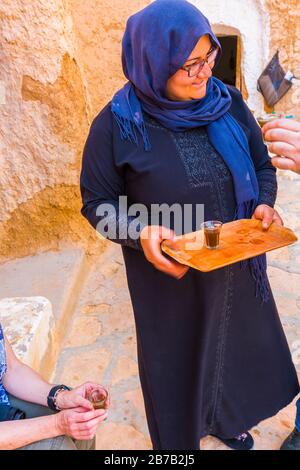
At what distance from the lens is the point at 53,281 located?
346 cm

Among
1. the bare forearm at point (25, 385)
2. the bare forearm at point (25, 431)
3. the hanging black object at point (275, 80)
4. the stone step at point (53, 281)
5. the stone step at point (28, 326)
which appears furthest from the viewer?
the hanging black object at point (275, 80)

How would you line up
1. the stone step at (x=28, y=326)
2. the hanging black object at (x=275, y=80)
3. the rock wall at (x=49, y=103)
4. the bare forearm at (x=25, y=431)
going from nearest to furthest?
1. the bare forearm at (x=25, y=431)
2. the stone step at (x=28, y=326)
3. the rock wall at (x=49, y=103)
4. the hanging black object at (x=275, y=80)

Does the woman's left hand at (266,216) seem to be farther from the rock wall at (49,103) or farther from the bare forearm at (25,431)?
the rock wall at (49,103)

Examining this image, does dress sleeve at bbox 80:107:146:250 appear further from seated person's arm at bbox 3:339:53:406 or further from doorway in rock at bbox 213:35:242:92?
doorway in rock at bbox 213:35:242:92

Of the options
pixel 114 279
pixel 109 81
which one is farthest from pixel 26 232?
pixel 109 81

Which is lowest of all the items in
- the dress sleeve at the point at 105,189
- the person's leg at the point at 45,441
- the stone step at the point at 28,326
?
the stone step at the point at 28,326

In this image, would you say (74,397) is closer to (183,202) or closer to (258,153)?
(183,202)

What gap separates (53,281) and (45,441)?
2035 millimetres

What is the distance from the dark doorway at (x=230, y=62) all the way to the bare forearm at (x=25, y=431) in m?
7.01

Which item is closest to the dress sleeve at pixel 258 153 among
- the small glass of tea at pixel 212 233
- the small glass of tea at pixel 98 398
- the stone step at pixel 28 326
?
the small glass of tea at pixel 212 233

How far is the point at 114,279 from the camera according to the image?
386 cm

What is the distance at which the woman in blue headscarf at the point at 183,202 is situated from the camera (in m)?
1.65

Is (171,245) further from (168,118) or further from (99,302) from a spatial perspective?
(99,302)

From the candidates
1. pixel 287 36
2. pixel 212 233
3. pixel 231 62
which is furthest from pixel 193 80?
pixel 231 62
